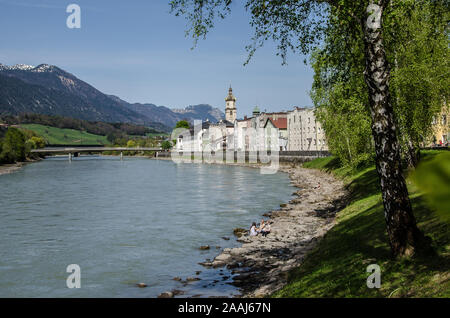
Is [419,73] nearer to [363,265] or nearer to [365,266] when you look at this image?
[363,265]

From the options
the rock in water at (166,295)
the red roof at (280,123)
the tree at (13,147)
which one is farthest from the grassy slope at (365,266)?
the tree at (13,147)

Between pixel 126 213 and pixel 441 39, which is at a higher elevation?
pixel 441 39

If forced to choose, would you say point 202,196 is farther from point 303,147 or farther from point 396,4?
point 303,147

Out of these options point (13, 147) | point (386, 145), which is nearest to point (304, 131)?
point (13, 147)

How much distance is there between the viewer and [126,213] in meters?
49.8

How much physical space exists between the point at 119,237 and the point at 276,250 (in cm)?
1413

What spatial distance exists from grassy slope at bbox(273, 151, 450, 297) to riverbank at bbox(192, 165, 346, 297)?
1.62 metres

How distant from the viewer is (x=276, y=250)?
29531mm

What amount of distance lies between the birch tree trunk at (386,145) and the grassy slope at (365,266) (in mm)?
674

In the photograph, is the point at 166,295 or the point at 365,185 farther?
the point at 365,185

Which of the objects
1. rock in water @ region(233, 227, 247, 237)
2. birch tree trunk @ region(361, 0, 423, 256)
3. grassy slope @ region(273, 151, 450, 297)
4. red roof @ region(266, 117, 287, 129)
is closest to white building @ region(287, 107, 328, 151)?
red roof @ region(266, 117, 287, 129)

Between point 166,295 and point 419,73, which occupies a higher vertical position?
point 419,73
